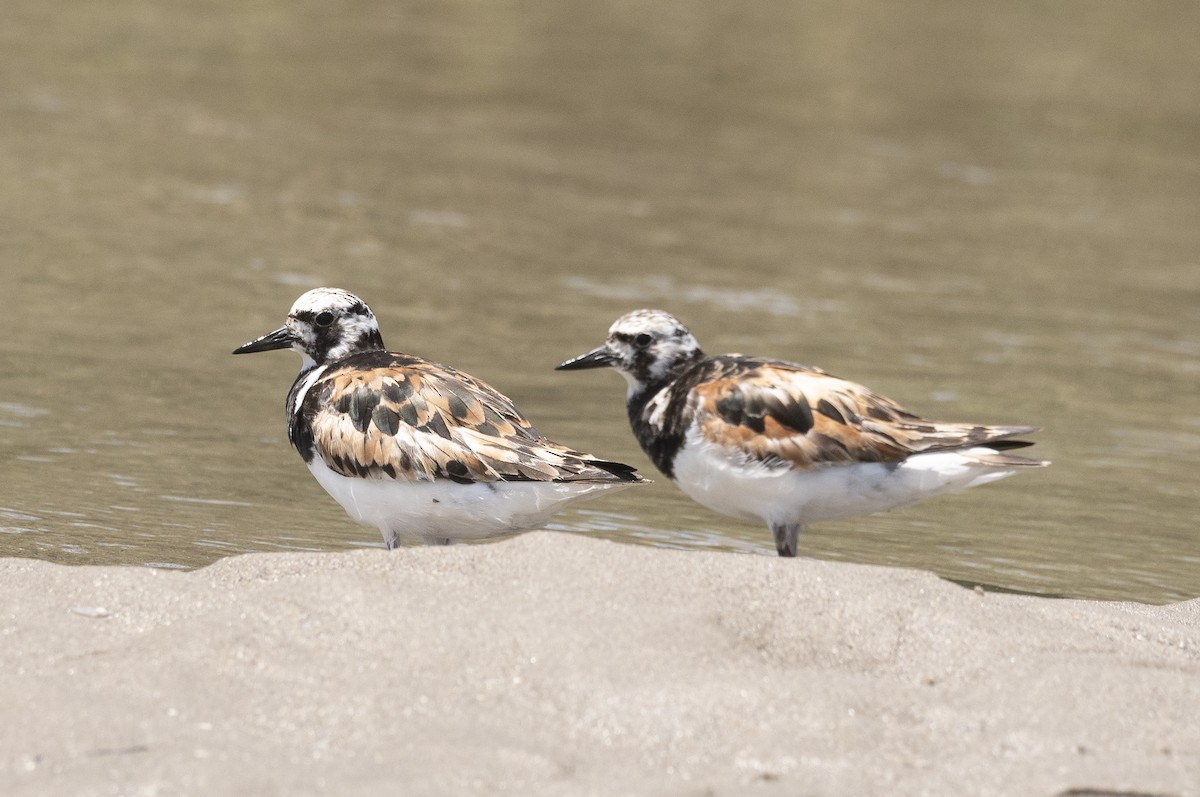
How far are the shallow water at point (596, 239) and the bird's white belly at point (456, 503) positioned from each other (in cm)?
94

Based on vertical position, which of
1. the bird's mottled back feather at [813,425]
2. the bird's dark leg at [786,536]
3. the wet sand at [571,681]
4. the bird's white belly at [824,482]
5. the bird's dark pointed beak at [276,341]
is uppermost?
the bird's dark pointed beak at [276,341]

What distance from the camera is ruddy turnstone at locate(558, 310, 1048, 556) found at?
792 cm

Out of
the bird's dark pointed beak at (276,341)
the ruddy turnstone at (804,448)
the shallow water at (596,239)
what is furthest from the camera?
the shallow water at (596,239)

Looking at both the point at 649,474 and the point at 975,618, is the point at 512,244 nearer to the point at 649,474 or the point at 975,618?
the point at 649,474

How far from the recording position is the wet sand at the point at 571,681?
5.16m

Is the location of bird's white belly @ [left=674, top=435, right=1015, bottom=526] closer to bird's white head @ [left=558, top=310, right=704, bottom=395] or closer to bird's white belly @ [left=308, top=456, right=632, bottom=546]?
bird's white belly @ [left=308, top=456, right=632, bottom=546]

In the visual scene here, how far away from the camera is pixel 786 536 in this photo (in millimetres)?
8289

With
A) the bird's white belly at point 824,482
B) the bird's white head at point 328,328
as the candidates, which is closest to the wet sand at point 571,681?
the bird's white belly at point 824,482

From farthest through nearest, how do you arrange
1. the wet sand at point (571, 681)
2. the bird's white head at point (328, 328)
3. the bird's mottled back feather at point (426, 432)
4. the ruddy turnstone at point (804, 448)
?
the bird's white head at point (328, 328)
the ruddy turnstone at point (804, 448)
the bird's mottled back feather at point (426, 432)
the wet sand at point (571, 681)

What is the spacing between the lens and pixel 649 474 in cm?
1101

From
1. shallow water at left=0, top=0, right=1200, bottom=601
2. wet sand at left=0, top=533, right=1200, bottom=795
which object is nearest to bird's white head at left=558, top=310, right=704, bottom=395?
shallow water at left=0, top=0, right=1200, bottom=601

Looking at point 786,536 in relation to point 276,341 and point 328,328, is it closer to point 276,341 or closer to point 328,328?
point 328,328

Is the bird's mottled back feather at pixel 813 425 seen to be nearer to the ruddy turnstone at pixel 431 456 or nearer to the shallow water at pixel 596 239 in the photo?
the ruddy turnstone at pixel 431 456

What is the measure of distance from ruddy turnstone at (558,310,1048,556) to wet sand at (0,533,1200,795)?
1198mm
